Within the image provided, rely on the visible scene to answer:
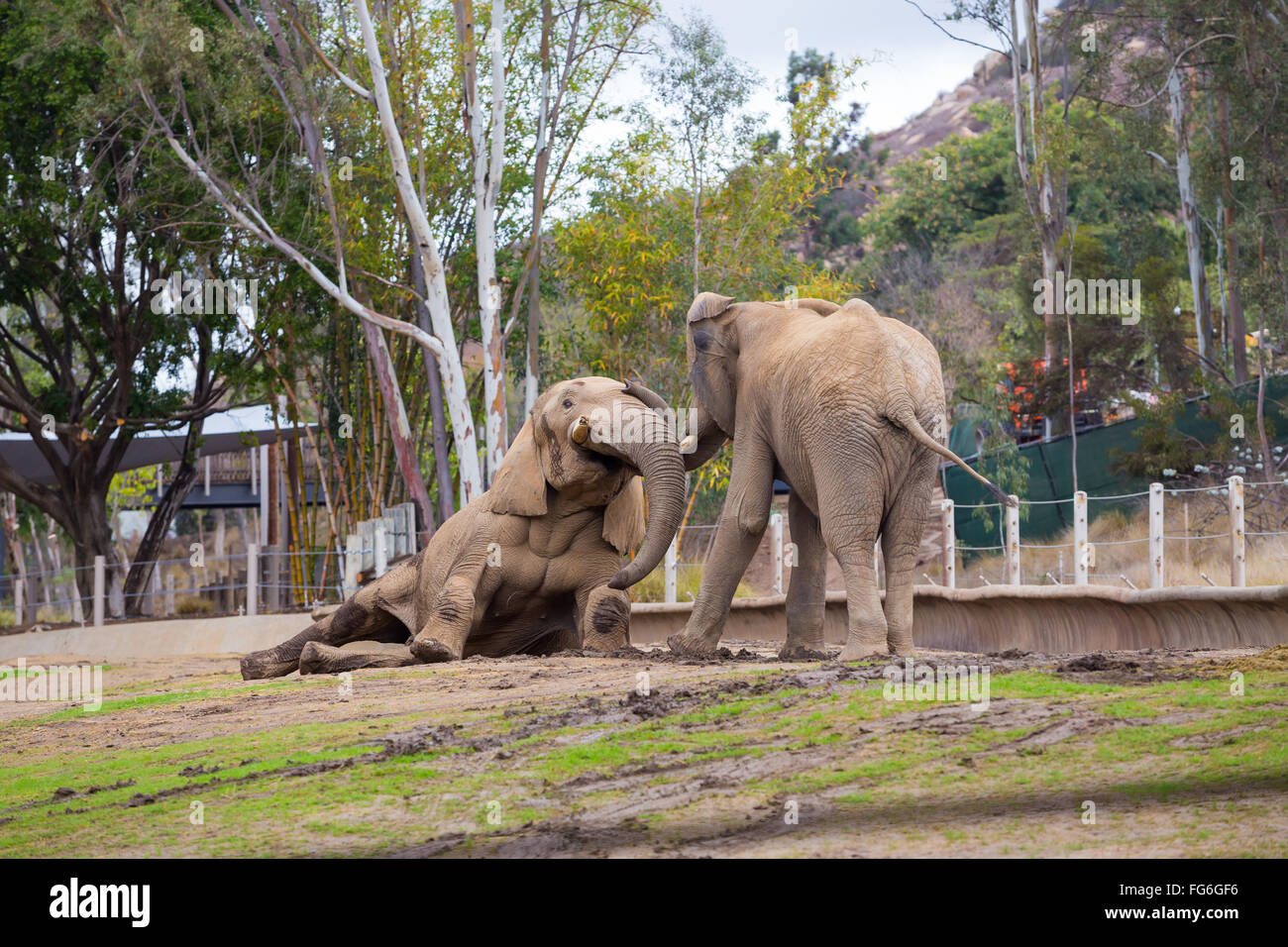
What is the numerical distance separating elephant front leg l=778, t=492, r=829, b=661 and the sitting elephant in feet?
2.77

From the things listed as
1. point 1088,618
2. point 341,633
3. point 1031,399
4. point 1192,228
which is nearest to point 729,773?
point 1088,618

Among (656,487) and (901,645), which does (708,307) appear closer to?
(656,487)

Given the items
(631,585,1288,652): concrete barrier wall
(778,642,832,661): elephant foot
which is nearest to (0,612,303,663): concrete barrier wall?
(631,585,1288,652): concrete barrier wall

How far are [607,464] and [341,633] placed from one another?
2.92m

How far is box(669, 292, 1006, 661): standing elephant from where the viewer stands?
29.2 ft

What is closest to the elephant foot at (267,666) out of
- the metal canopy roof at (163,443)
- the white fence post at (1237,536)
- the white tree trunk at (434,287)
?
the white fence post at (1237,536)

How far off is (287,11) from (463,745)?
740 inches

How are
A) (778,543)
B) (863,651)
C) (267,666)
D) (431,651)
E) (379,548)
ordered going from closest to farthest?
(863,651), (431,651), (267,666), (778,543), (379,548)

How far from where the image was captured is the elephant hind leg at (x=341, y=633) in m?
12.5

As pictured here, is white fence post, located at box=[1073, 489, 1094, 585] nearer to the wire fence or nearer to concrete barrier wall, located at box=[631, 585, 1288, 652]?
the wire fence

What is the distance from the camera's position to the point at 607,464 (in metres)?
11.4

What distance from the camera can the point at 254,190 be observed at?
2302 centimetres
